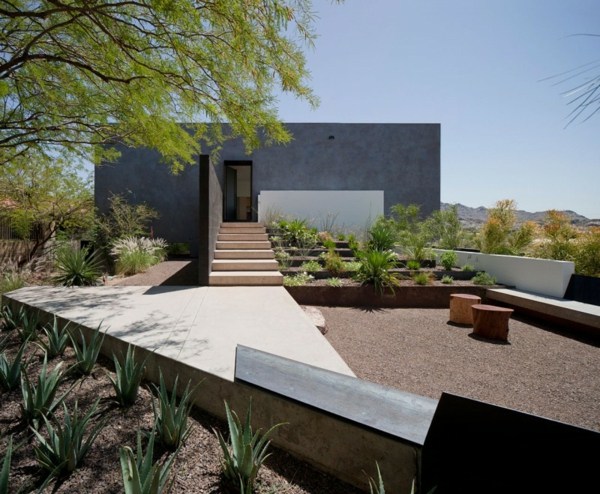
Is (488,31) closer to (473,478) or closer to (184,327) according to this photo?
(473,478)

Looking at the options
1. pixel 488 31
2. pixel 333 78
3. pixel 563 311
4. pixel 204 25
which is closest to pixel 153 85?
pixel 204 25

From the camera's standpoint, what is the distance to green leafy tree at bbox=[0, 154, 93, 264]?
849 cm

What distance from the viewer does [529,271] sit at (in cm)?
633

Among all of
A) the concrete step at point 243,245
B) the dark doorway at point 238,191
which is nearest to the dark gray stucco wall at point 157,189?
the dark doorway at point 238,191

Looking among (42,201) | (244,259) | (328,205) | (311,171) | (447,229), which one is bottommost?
(244,259)

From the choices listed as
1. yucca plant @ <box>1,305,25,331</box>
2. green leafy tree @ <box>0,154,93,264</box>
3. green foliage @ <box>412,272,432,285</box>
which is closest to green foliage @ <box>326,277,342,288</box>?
green foliage @ <box>412,272,432,285</box>

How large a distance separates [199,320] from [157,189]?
1035 centimetres

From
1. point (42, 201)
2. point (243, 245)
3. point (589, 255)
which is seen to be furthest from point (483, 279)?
point (42, 201)

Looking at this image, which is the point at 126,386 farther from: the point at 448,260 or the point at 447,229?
the point at 447,229

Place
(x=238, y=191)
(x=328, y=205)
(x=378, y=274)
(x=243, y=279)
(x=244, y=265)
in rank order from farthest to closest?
(x=238, y=191) → (x=328, y=205) → (x=244, y=265) → (x=378, y=274) → (x=243, y=279)

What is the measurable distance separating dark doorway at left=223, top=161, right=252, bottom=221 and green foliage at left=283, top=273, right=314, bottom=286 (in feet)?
20.0

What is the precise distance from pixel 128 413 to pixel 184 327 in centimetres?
120

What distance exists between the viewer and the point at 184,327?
10.6ft

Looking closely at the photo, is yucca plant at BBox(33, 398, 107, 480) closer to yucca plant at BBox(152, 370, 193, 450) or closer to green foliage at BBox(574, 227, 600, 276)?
yucca plant at BBox(152, 370, 193, 450)
